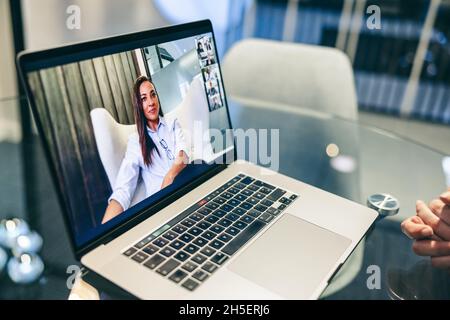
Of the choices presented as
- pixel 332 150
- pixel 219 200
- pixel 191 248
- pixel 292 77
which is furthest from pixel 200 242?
pixel 292 77

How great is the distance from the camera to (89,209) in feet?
1.90

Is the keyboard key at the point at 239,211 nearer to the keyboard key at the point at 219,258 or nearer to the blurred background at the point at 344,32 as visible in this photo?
the keyboard key at the point at 219,258

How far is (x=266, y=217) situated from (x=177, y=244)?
181 mm

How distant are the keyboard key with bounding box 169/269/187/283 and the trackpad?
2.9 inches

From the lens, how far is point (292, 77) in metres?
1.46

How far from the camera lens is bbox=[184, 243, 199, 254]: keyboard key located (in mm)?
604

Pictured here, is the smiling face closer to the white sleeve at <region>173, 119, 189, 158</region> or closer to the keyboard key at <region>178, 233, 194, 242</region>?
the white sleeve at <region>173, 119, 189, 158</region>

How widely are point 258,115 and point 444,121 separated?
8.04 feet

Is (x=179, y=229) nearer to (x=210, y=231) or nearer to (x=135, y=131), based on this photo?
(x=210, y=231)

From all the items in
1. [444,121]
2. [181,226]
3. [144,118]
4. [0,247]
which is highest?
[144,118]

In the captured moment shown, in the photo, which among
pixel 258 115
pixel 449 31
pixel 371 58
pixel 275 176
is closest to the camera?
pixel 275 176

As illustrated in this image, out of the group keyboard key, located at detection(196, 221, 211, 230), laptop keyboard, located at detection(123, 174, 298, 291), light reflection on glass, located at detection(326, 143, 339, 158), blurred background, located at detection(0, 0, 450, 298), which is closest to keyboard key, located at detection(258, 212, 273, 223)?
laptop keyboard, located at detection(123, 174, 298, 291)

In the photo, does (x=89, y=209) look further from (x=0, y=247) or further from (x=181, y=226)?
(x=0, y=247)

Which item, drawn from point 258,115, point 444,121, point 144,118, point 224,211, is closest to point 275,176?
point 224,211
